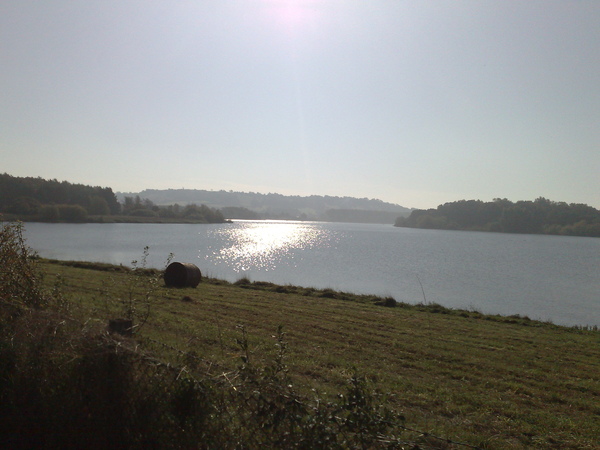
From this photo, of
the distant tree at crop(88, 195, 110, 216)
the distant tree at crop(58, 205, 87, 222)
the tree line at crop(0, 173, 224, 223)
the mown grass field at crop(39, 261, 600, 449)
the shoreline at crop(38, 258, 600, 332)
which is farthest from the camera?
the distant tree at crop(88, 195, 110, 216)

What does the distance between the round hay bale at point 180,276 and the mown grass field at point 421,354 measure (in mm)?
1303

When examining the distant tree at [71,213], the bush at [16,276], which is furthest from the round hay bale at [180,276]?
the distant tree at [71,213]

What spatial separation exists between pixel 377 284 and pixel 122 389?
30678 mm

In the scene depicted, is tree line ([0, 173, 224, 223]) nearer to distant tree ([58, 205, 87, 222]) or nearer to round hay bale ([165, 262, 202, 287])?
distant tree ([58, 205, 87, 222])

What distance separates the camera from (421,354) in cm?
1048

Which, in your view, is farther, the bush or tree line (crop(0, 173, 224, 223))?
tree line (crop(0, 173, 224, 223))

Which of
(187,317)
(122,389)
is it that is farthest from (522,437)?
(187,317)

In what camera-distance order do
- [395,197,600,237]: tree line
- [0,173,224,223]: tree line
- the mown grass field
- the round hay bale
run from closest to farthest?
the mown grass field < the round hay bale < [0,173,224,223]: tree line < [395,197,600,237]: tree line

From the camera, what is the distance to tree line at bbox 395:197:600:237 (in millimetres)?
147375

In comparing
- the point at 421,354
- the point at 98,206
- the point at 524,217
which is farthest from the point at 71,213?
the point at 524,217

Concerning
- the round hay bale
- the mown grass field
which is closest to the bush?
the mown grass field

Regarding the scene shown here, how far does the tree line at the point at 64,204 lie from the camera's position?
4161 inches

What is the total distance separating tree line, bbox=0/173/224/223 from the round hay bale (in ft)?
273

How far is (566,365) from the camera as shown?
10.6 m
